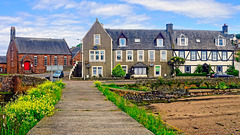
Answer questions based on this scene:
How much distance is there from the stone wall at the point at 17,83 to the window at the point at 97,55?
14292mm

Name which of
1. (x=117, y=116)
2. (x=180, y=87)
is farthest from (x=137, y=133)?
(x=180, y=87)

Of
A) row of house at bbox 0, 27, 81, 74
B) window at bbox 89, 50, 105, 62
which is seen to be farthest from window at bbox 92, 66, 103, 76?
row of house at bbox 0, 27, 81, 74

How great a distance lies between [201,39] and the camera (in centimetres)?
5038

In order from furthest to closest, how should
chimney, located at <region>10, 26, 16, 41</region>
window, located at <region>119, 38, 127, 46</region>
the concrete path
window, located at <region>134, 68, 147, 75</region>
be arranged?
chimney, located at <region>10, 26, 16, 41</region>
window, located at <region>119, 38, 127, 46</region>
window, located at <region>134, 68, 147, 75</region>
the concrete path

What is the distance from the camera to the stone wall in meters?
33.6

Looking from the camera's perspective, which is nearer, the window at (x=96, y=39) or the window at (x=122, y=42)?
the window at (x=96, y=39)

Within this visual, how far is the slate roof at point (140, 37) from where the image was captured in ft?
157

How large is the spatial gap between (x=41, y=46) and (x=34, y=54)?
3421 millimetres

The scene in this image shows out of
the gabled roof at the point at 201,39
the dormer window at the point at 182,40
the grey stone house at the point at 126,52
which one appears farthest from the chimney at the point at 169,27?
the dormer window at the point at 182,40

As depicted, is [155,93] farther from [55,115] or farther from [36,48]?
[36,48]

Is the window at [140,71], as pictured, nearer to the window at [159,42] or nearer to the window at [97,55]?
the window at [159,42]

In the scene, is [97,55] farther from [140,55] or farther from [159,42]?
[159,42]

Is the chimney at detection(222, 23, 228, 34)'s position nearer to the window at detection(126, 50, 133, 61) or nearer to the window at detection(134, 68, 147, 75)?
the window at detection(134, 68, 147, 75)

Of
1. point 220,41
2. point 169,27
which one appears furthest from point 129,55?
point 220,41
